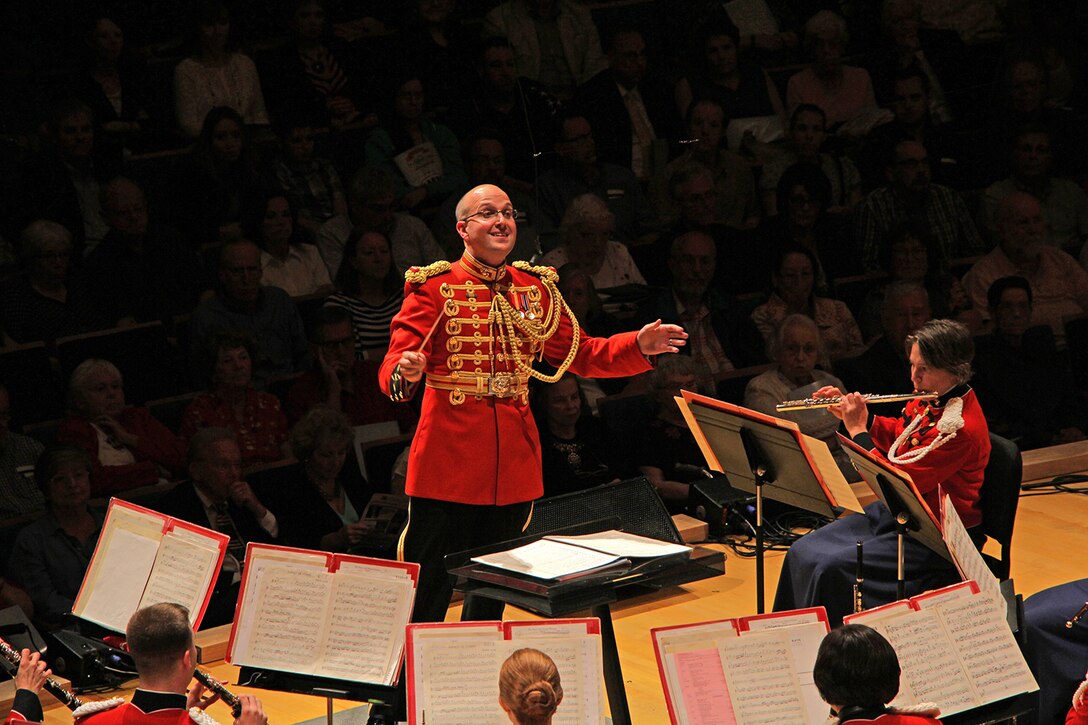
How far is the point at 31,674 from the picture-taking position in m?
3.18

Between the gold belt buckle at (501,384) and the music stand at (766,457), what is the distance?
0.48 m

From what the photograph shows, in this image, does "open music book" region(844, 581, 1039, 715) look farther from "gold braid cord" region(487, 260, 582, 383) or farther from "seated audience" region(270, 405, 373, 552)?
"seated audience" region(270, 405, 373, 552)

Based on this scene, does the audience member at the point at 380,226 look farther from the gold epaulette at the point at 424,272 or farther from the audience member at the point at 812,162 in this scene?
the gold epaulette at the point at 424,272

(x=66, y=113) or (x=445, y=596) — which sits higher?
(x=66, y=113)

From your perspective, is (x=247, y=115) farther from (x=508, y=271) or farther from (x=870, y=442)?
(x=870, y=442)

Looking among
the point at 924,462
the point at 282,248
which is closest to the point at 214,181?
the point at 282,248

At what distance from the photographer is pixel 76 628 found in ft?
15.2

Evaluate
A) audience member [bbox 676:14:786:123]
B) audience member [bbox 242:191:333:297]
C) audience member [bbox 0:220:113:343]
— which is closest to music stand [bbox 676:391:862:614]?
audience member [bbox 242:191:333:297]

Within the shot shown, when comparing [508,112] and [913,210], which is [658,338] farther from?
[913,210]

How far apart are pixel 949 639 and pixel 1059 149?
5536 mm

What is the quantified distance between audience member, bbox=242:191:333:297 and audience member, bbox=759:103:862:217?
2.29 meters

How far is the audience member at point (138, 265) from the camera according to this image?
594cm

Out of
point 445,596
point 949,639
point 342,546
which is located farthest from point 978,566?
point 342,546

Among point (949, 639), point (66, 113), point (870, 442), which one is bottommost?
point (949, 639)
